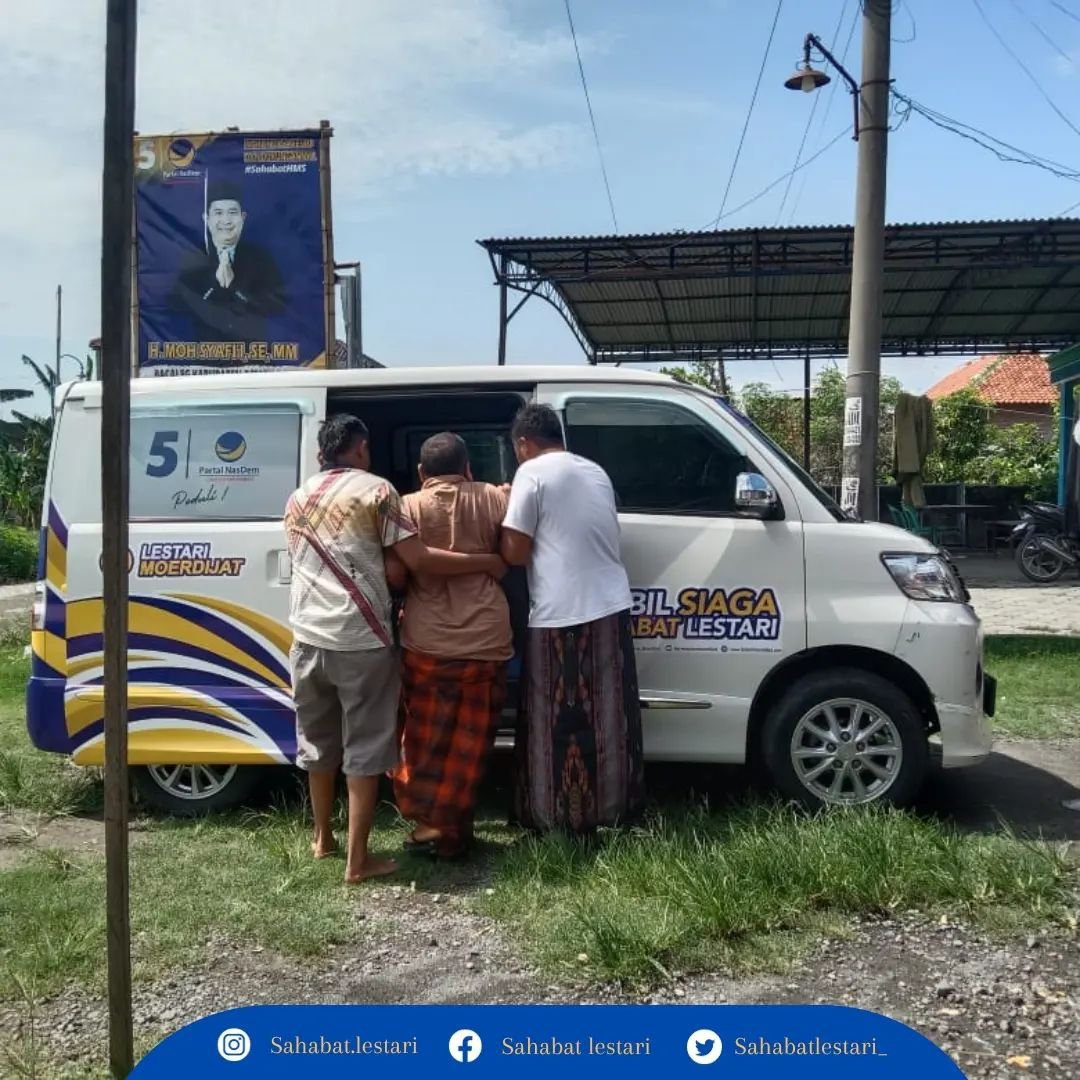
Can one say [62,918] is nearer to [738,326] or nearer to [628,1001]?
[628,1001]

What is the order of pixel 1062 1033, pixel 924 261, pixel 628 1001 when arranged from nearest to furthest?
pixel 1062 1033, pixel 628 1001, pixel 924 261

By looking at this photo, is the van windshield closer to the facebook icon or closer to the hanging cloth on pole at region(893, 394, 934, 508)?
the facebook icon

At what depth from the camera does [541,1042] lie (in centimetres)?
212

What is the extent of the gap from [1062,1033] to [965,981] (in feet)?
1.06

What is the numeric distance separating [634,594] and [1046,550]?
11.5 meters

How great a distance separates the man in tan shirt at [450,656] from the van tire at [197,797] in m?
1.08

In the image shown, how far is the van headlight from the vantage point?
4621 millimetres

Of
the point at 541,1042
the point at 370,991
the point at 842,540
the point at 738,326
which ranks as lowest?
the point at 370,991

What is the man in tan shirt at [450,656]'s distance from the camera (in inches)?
168

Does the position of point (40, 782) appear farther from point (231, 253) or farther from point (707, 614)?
point (231, 253)

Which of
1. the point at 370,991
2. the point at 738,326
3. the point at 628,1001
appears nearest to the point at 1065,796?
the point at 628,1001

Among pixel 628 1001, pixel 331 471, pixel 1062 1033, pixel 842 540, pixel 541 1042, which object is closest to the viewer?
pixel 541 1042

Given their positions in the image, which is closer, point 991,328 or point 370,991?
point 370,991

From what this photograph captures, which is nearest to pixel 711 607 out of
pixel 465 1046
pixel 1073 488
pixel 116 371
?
pixel 465 1046
